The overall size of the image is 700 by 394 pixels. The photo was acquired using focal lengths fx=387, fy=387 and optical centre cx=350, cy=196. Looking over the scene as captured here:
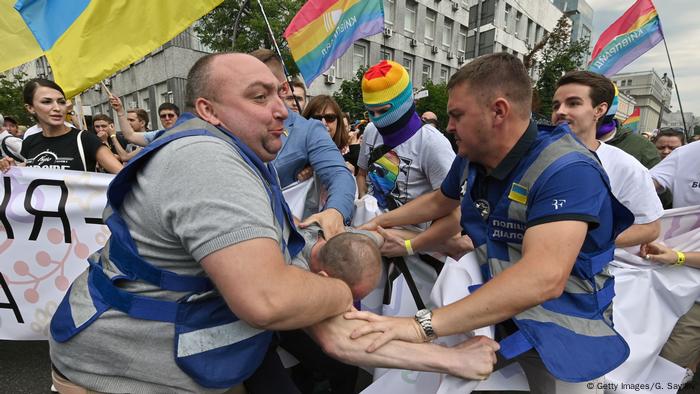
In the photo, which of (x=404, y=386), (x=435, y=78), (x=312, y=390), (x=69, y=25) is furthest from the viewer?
(x=435, y=78)

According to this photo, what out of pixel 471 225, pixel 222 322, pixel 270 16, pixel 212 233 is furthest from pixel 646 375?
pixel 270 16

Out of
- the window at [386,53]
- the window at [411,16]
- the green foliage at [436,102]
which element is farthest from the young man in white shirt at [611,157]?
the window at [411,16]

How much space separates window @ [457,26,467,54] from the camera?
Answer: 32950 mm

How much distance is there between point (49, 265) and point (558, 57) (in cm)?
1884

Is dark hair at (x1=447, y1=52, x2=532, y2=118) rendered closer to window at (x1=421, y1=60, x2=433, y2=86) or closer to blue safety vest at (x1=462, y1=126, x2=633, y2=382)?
blue safety vest at (x1=462, y1=126, x2=633, y2=382)

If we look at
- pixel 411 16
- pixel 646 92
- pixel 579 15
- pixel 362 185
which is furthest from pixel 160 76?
pixel 646 92

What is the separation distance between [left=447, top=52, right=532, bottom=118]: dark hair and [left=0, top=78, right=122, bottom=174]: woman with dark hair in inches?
121

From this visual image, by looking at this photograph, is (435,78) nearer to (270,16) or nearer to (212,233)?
(270,16)

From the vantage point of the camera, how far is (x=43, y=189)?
3131mm

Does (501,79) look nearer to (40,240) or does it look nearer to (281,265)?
(281,265)

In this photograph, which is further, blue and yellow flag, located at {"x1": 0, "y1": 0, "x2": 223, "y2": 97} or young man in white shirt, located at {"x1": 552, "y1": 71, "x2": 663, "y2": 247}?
blue and yellow flag, located at {"x1": 0, "y1": 0, "x2": 223, "y2": 97}

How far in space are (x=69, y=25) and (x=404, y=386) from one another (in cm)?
351

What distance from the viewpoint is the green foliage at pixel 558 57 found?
1656cm

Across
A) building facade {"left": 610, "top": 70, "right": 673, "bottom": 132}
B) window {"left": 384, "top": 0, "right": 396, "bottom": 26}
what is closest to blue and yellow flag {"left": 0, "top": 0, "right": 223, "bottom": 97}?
window {"left": 384, "top": 0, "right": 396, "bottom": 26}
